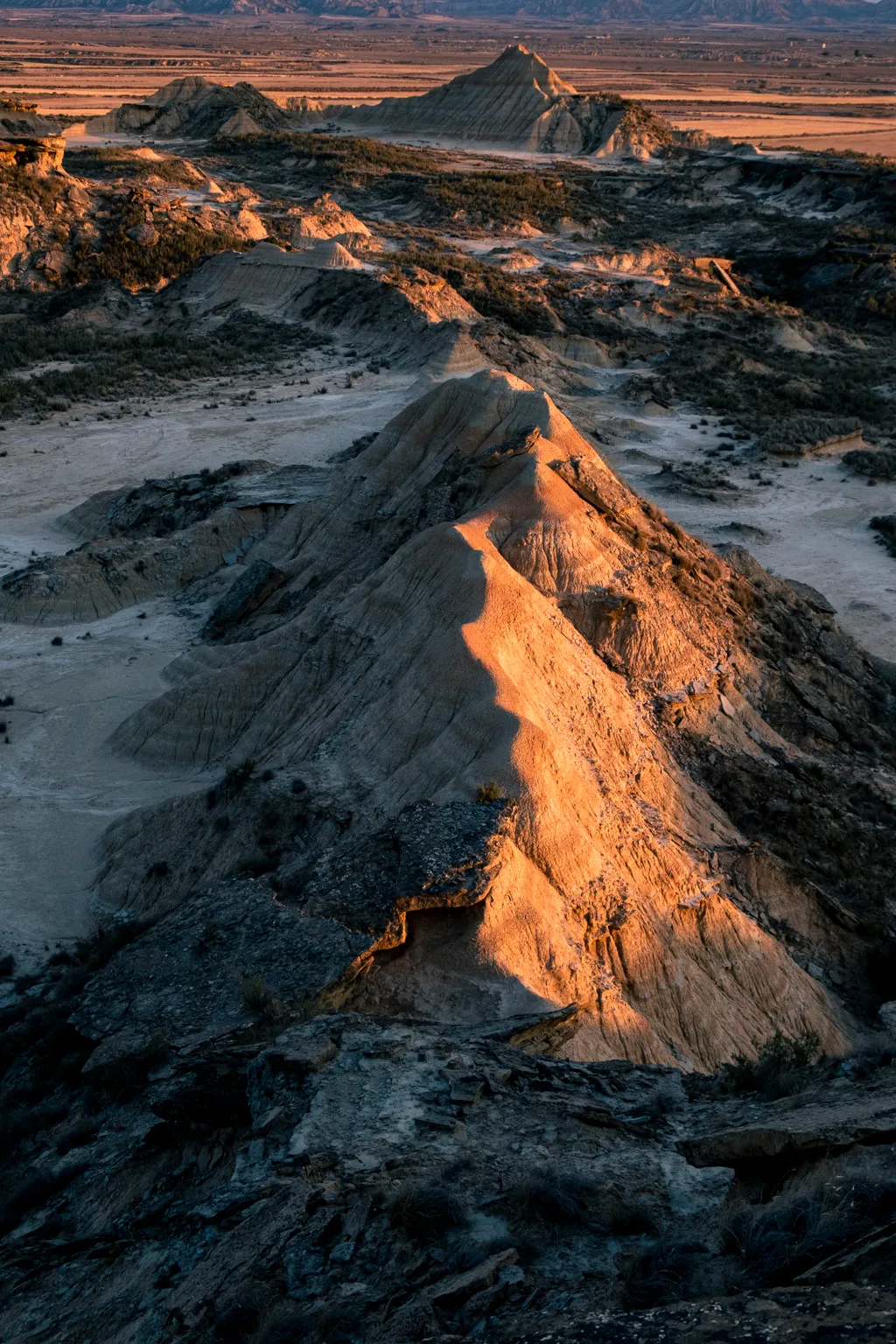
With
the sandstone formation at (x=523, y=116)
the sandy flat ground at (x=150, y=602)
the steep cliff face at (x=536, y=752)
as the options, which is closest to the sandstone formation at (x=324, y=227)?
the sandy flat ground at (x=150, y=602)

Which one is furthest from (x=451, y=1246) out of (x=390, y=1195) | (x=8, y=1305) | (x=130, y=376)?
(x=130, y=376)

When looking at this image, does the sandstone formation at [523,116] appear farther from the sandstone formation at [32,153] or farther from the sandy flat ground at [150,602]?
the sandy flat ground at [150,602]

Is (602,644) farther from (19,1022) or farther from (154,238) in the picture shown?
(154,238)

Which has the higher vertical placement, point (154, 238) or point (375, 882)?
point (154, 238)

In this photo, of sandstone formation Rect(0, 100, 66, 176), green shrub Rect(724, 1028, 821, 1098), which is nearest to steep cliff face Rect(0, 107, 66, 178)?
sandstone formation Rect(0, 100, 66, 176)

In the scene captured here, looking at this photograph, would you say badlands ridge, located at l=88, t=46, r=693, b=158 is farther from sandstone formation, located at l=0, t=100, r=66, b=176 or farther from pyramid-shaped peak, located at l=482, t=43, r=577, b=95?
sandstone formation, located at l=0, t=100, r=66, b=176

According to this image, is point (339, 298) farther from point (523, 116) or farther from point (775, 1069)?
point (523, 116)

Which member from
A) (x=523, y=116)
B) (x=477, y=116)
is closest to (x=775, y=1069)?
(x=523, y=116)

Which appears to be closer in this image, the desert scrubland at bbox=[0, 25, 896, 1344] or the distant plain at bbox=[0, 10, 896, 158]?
the desert scrubland at bbox=[0, 25, 896, 1344]
